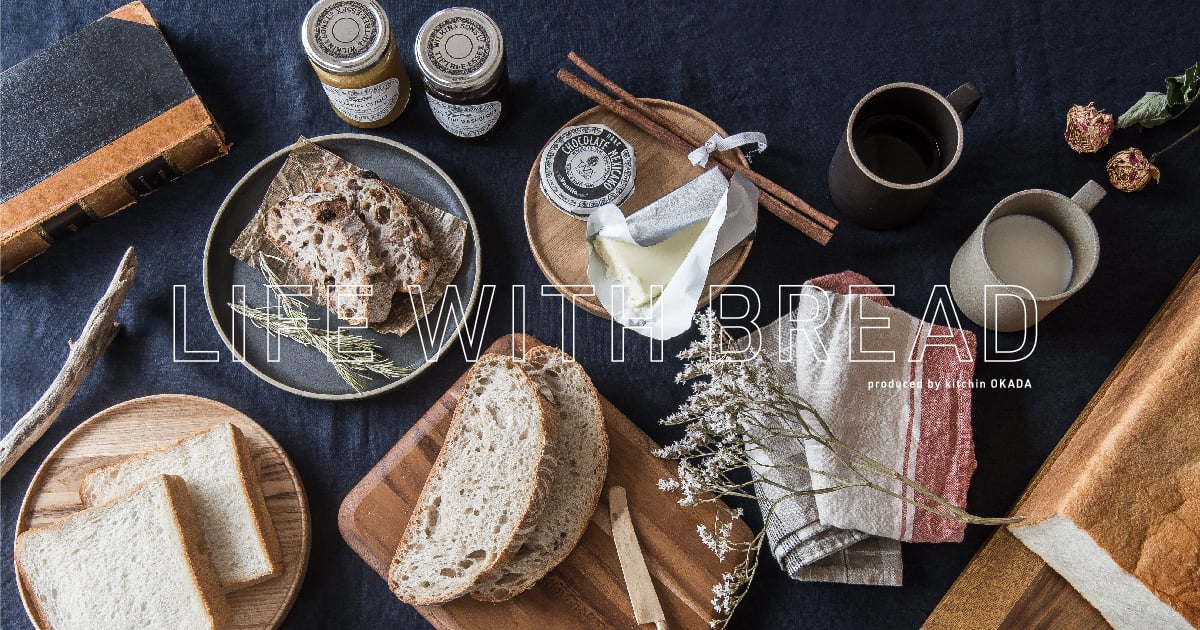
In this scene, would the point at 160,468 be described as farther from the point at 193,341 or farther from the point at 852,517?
the point at 852,517

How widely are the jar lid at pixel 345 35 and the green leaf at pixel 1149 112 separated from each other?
4.94 feet

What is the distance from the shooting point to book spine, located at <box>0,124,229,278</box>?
5.78 feet

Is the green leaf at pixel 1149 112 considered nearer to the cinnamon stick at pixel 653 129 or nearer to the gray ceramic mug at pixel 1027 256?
the gray ceramic mug at pixel 1027 256

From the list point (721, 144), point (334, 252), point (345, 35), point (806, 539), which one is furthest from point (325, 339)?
point (806, 539)

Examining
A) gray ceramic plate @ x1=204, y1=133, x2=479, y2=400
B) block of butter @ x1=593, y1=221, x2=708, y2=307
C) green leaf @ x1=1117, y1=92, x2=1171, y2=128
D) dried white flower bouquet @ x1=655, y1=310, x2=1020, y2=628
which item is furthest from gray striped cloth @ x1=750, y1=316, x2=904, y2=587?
green leaf @ x1=1117, y1=92, x2=1171, y2=128

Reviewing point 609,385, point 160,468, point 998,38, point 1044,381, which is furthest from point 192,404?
point 998,38

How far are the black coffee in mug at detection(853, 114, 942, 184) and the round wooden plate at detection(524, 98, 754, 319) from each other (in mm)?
254

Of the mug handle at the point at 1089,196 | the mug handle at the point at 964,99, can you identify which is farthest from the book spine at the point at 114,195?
the mug handle at the point at 1089,196

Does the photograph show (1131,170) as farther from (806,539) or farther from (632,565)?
(632,565)

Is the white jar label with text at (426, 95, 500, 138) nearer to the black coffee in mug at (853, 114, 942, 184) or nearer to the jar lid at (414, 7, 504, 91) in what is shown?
the jar lid at (414, 7, 504, 91)

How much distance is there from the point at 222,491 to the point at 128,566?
0.70ft

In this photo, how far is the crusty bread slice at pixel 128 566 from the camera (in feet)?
5.16

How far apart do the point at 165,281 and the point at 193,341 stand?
0.15 meters

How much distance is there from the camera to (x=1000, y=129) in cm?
182
